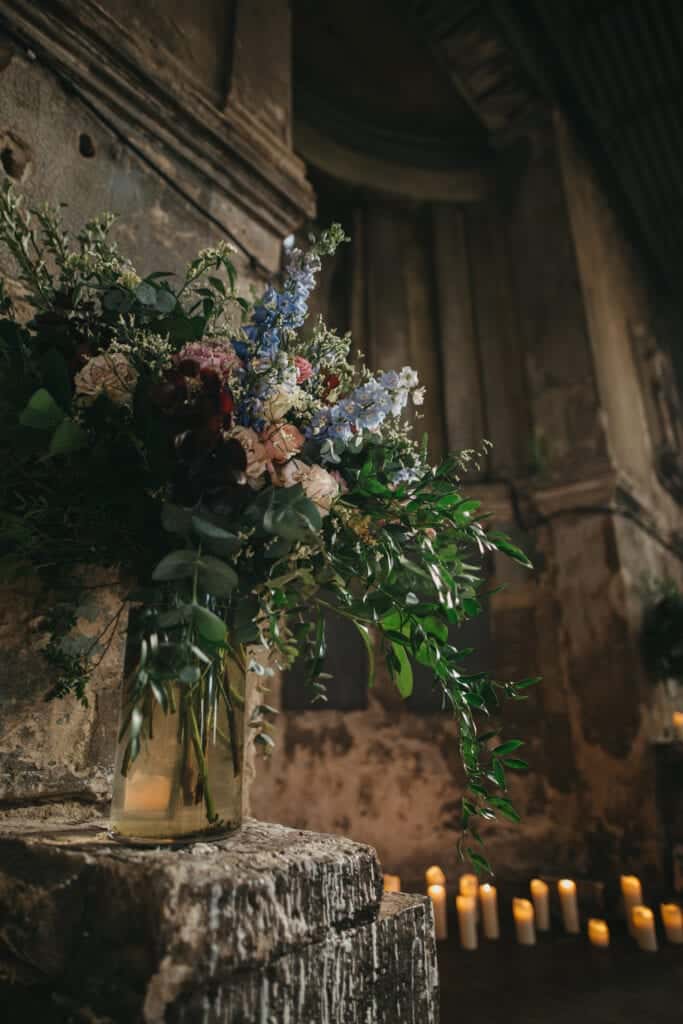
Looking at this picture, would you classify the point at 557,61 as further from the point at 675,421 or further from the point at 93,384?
the point at 93,384

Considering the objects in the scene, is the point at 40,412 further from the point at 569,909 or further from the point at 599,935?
the point at 569,909

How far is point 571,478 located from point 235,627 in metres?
3.63

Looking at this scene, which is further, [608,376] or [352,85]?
[352,85]

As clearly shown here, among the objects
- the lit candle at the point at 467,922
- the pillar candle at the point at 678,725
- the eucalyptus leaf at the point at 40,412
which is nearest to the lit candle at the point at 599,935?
the lit candle at the point at 467,922

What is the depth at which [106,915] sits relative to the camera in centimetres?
67

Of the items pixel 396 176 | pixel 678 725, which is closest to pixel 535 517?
pixel 678 725

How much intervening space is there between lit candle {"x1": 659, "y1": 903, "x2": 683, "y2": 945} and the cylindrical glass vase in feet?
9.71

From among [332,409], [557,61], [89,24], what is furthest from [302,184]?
[557,61]

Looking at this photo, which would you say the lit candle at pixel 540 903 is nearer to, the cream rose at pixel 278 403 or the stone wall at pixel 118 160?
the stone wall at pixel 118 160

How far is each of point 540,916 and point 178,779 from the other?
313cm

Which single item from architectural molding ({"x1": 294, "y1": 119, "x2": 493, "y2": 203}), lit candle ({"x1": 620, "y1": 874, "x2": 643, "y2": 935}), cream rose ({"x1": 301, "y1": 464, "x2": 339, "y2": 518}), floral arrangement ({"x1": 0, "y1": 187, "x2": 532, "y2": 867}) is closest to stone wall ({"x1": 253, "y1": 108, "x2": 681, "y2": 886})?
architectural molding ({"x1": 294, "y1": 119, "x2": 493, "y2": 203})

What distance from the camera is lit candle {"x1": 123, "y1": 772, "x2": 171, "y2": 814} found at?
2.68 feet

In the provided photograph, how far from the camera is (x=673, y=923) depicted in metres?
2.88

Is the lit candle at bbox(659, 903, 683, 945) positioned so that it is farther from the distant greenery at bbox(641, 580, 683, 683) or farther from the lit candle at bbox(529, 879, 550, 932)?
the distant greenery at bbox(641, 580, 683, 683)
